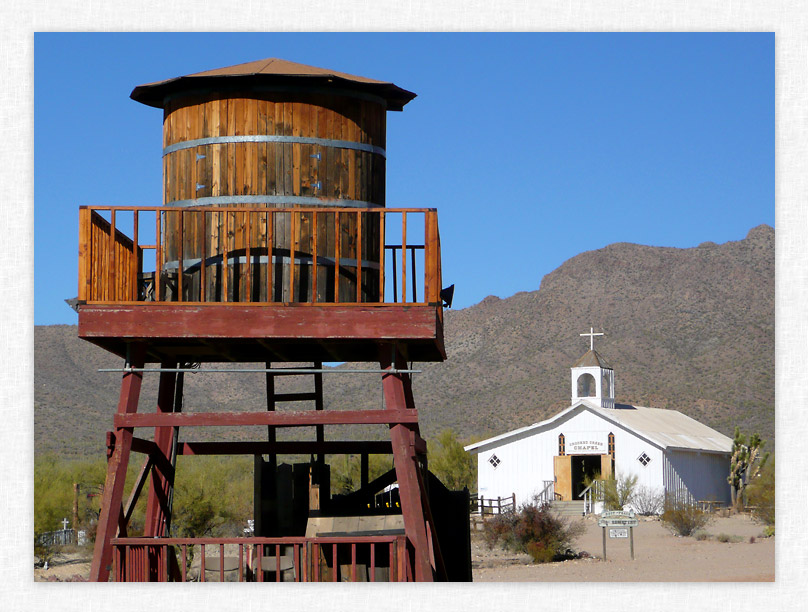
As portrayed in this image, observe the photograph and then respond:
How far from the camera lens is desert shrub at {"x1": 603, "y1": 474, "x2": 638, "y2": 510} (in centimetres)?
4681

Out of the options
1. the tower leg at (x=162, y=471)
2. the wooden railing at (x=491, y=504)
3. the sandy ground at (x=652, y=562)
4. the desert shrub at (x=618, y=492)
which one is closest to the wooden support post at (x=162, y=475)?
the tower leg at (x=162, y=471)

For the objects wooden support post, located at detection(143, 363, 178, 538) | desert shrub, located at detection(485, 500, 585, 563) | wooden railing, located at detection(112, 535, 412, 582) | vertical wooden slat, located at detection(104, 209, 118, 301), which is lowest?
desert shrub, located at detection(485, 500, 585, 563)

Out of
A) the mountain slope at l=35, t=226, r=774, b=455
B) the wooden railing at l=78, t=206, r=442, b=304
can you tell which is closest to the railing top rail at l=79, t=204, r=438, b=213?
the wooden railing at l=78, t=206, r=442, b=304

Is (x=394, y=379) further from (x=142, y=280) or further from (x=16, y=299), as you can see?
(x=16, y=299)

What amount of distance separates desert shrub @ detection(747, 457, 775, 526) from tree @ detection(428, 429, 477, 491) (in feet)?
39.8

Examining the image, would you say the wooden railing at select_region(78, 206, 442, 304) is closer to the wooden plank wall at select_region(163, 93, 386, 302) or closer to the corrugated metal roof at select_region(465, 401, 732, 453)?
the wooden plank wall at select_region(163, 93, 386, 302)

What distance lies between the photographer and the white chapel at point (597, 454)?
47.9m

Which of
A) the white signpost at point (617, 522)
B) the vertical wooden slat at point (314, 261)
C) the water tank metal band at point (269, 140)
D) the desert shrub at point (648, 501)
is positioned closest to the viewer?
the vertical wooden slat at point (314, 261)

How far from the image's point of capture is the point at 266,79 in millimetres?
12844

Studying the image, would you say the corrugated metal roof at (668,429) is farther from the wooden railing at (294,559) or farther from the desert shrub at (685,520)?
the wooden railing at (294,559)

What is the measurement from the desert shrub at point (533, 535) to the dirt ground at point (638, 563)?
341 millimetres

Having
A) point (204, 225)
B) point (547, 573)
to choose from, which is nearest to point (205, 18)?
point (204, 225)

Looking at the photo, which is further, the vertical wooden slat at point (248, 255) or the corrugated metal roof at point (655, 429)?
the corrugated metal roof at point (655, 429)

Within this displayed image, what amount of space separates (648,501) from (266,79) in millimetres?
36737
